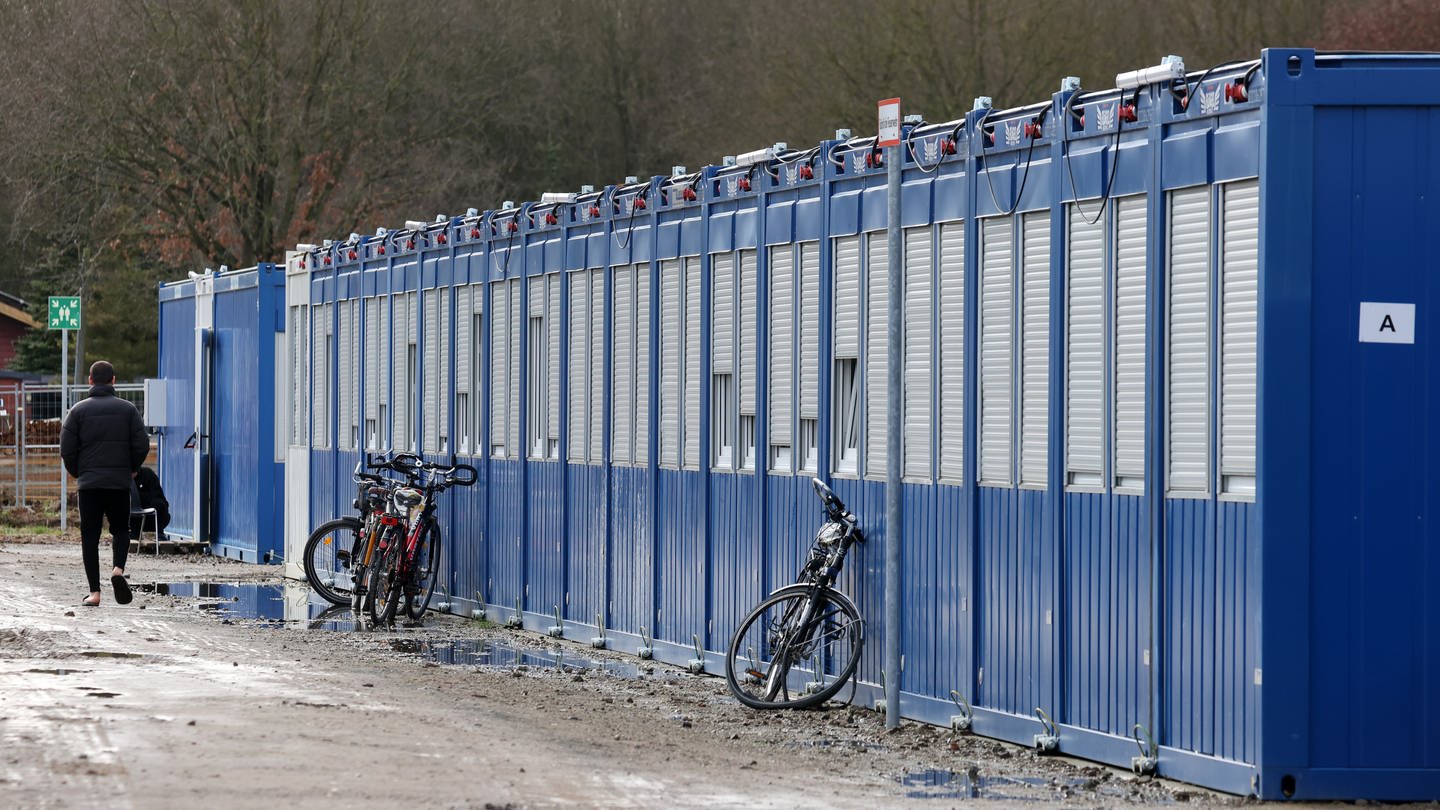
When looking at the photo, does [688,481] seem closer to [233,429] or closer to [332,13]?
[233,429]

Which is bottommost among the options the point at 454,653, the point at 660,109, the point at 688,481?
the point at 454,653

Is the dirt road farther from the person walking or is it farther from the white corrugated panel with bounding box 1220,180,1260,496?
the person walking

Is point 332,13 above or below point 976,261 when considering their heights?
above

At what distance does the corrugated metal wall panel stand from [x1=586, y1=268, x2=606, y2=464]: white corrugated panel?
20.4 ft

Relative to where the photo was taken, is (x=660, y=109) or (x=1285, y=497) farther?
(x=660, y=109)

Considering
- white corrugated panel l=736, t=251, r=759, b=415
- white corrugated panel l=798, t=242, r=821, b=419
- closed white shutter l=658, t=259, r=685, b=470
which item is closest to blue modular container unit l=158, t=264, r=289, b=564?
closed white shutter l=658, t=259, r=685, b=470

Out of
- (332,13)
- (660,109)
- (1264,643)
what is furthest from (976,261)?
(660,109)

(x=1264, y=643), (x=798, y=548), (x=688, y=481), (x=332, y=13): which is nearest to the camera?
(x=1264, y=643)

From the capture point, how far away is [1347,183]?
10.1 m

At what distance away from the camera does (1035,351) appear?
11.9 m

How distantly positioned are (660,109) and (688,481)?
35923 millimetres

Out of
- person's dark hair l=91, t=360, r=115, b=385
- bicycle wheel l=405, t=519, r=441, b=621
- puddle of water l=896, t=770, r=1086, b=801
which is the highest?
person's dark hair l=91, t=360, r=115, b=385

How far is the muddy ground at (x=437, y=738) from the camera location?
389 inches

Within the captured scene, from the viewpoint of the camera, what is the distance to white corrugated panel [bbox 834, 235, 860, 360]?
13.8 m
